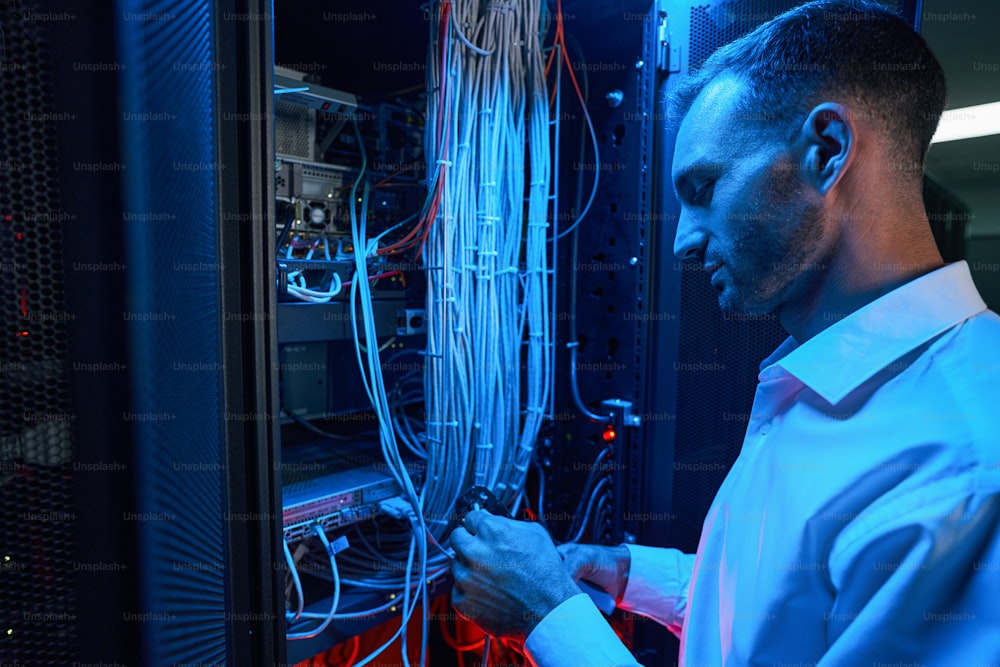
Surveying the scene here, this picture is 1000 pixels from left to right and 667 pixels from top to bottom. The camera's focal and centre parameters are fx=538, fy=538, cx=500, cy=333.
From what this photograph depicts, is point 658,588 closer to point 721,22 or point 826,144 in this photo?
point 826,144

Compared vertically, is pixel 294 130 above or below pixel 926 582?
above

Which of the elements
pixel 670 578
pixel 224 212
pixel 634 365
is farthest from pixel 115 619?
pixel 634 365

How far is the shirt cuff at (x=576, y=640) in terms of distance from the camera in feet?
2.66

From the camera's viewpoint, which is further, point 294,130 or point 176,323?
point 294,130

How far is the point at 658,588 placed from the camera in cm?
116

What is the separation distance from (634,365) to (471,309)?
439 millimetres

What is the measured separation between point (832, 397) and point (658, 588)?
0.64 meters

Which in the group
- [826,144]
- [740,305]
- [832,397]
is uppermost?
[826,144]

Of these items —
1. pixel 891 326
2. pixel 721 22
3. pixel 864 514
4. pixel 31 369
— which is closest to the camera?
pixel 31 369

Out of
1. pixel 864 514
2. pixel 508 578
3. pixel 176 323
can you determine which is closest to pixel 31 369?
pixel 176 323

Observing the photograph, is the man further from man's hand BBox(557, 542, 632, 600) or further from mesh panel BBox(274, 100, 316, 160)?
mesh panel BBox(274, 100, 316, 160)

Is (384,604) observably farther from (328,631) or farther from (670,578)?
(670,578)

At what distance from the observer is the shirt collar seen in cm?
71

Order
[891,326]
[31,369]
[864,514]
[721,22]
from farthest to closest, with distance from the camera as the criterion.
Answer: [721,22] < [891,326] < [864,514] < [31,369]
